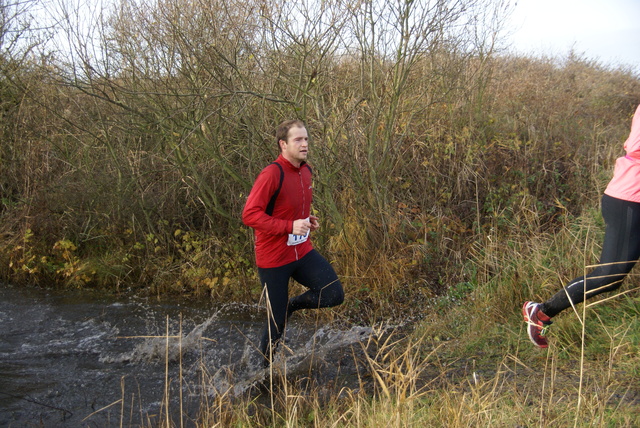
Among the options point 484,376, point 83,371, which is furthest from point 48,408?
point 484,376

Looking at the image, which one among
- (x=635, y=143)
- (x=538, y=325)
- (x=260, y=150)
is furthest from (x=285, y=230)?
(x=260, y=150)

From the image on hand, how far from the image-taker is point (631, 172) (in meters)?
3.64

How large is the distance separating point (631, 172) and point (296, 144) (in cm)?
221

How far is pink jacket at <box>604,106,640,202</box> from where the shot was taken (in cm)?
359

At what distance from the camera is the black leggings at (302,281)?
14.2 ft

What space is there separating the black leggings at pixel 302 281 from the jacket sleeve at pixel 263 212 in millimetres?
391

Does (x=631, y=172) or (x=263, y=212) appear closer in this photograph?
(x=631, y=172)

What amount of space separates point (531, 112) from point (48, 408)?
8.40 metres

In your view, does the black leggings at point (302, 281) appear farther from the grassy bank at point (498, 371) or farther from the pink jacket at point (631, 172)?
the pink jacket at point (631, 172)

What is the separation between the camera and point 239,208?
26.5 feet

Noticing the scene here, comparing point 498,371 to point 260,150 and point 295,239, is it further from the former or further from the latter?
point 260,150

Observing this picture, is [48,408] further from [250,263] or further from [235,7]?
[235,7]

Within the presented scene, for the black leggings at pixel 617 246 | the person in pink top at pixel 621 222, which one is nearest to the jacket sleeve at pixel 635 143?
the person in pink top at pixel 621 222

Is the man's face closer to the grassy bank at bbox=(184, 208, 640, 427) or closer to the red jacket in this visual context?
the red jacket
